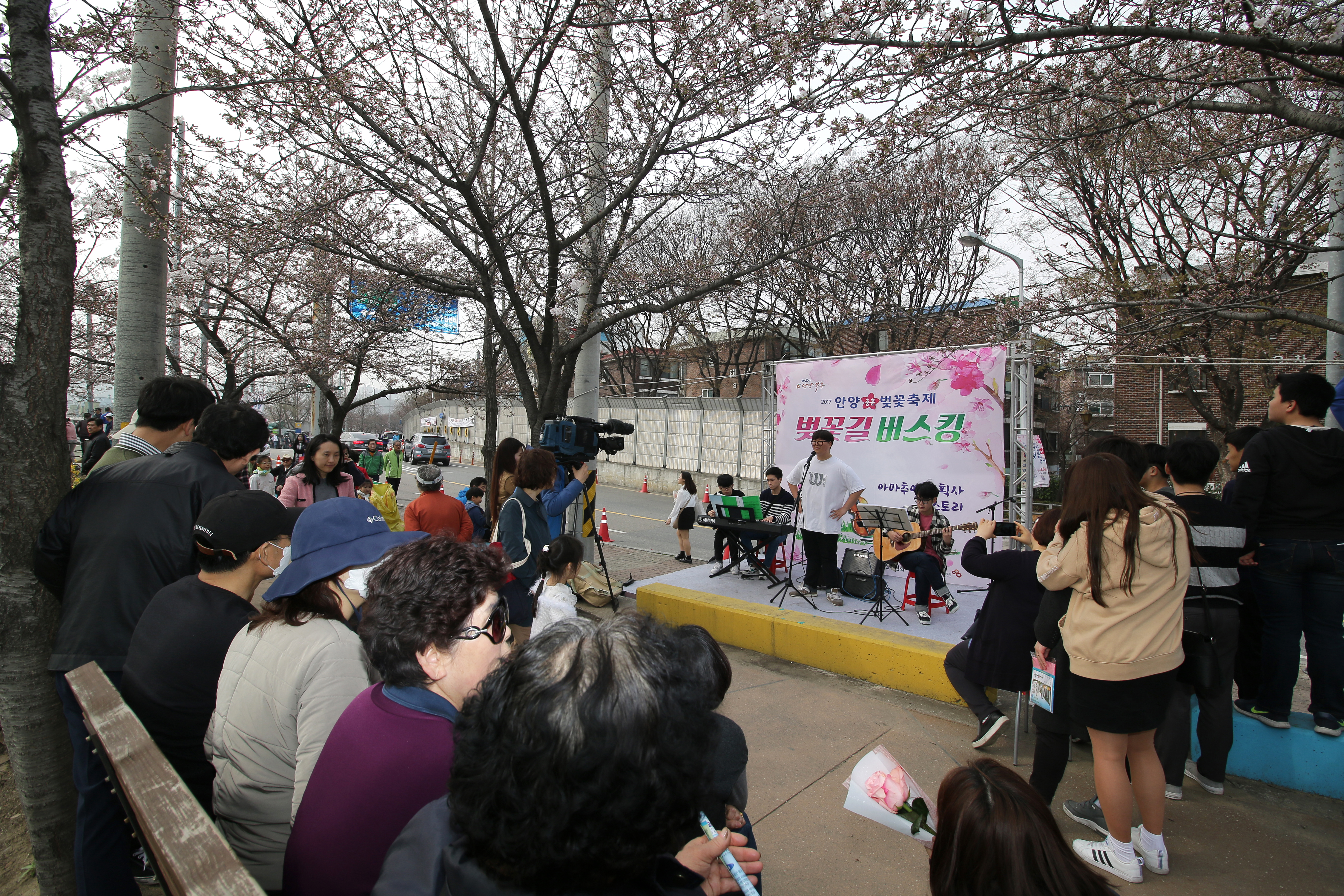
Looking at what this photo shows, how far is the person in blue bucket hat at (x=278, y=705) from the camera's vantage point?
64.3 inches

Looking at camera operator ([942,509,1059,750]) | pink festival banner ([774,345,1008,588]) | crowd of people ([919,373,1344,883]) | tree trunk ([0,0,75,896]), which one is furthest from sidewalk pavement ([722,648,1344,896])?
pink festival banner ([774,345,1008,588])

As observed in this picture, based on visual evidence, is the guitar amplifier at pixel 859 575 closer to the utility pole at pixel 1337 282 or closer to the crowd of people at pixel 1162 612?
the crowd of people at pixel 1162 612

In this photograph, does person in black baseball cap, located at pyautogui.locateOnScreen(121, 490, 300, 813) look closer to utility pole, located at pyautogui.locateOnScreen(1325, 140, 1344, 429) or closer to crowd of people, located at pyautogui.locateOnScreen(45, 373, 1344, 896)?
crowd of people, located at pyautogui.locateOnScreen(45, 373, 1344, 896)

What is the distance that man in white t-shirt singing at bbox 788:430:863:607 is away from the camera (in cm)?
684

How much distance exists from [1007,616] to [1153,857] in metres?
1.23

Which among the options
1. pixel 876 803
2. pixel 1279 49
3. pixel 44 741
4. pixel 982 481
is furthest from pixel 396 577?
pixel 982 481

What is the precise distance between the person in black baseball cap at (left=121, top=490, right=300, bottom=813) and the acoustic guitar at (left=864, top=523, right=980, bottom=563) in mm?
5736

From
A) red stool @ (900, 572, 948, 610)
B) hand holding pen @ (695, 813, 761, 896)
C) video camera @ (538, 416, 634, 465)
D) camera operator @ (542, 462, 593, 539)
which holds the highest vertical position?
video camera @ (538, 416, 634, 465)

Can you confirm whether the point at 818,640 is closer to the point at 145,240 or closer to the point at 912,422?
the point at 912,422

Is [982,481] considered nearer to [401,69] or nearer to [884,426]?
[884,426]

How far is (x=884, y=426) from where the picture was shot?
8164 mm

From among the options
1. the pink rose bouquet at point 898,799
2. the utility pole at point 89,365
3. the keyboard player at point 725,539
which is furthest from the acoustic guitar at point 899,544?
the utility pole at point 89,365

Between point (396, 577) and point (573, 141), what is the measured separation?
6.24m

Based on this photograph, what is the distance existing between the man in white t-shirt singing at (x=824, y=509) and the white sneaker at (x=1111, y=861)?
12.7 ft
